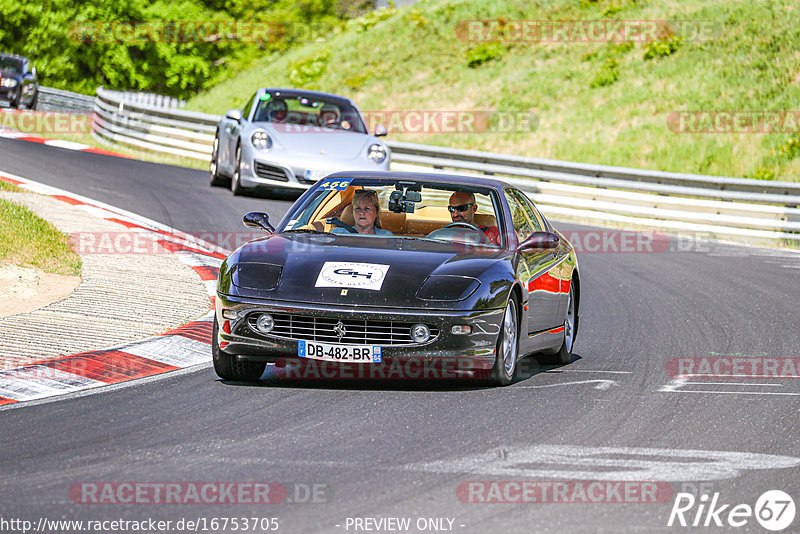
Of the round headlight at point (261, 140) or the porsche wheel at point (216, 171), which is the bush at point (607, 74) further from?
the round headlight at point (261, 140)

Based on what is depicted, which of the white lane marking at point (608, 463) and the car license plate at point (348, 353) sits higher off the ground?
the car license plate at point (348, 353)

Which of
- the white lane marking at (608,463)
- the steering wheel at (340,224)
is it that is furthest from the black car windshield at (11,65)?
the white lane marking at (608,463)

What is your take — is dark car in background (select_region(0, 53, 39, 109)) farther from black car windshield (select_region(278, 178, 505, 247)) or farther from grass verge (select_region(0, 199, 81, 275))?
black car windshield (select_region(278, 178, 505, 247))

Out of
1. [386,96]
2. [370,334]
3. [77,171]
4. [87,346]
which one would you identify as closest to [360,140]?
[77,171]

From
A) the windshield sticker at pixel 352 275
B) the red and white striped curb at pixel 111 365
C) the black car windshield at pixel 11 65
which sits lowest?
the red and white striped curb at pixel 111 365

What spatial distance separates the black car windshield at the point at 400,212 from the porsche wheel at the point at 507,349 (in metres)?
0.71

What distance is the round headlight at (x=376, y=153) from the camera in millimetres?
17281

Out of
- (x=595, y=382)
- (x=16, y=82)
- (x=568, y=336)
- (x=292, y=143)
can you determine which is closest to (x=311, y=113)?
(x=292, y=143)

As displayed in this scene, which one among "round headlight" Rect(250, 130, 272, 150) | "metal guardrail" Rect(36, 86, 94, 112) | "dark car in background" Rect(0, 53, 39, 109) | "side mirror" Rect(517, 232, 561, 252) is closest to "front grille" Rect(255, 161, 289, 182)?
"round headlight" Rect(250, 130, 272, 150)

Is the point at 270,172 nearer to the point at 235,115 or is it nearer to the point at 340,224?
the point at 235,115

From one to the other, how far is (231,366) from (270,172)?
9434 mm

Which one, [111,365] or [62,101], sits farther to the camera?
[62,101]

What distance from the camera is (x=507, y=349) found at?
7.92m

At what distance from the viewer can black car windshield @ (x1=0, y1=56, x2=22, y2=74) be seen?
34.5 m
